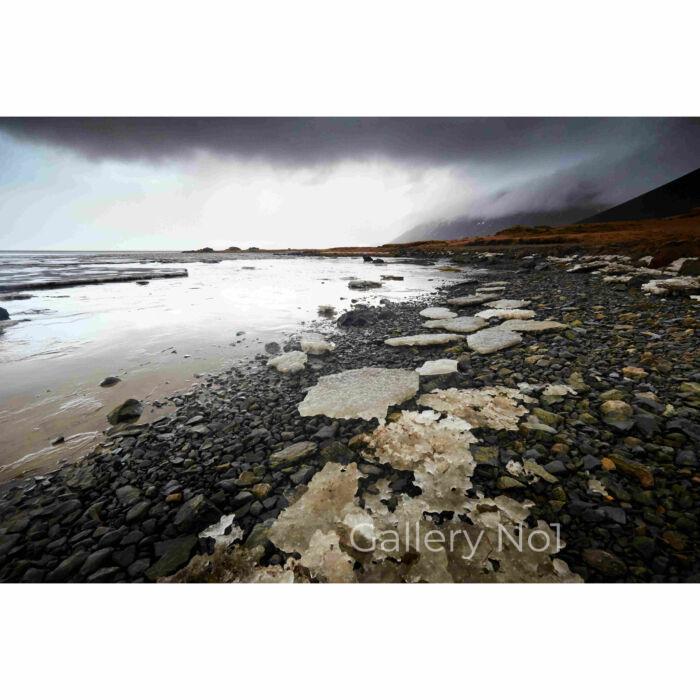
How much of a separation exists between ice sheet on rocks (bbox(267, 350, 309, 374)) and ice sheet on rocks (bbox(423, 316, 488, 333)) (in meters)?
2.08

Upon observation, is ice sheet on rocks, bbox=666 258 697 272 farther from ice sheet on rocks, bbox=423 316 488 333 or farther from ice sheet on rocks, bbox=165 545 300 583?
ice sheet on rocks, bbox=165 545 300 583

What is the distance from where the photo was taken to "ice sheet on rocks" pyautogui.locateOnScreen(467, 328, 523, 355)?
3.43 metres

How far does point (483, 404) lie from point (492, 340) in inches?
58.1

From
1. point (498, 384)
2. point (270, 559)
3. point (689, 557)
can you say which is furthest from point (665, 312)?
point (270, 559)

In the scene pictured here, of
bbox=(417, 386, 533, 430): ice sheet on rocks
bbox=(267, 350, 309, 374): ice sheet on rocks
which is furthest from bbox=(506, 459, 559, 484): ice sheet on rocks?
bbox=(267, 350, 309, 374): ice sheet on rocks

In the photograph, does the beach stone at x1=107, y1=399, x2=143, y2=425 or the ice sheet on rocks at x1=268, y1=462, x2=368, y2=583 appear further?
the beach stone at x1=107, y1=399, x2=143, y2=425

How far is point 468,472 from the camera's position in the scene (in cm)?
177

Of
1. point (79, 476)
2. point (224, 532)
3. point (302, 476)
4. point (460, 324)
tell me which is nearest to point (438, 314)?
point (460, 324)

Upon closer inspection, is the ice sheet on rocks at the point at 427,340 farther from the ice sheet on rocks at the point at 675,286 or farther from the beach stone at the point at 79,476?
the ice sheet on rocks at the point at 675,286

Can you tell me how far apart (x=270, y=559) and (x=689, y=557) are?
1777 millimetres

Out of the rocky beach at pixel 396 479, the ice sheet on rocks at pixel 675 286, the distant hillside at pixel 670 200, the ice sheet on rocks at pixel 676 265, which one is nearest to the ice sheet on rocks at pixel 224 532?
the rocky beach at pixel 396 479

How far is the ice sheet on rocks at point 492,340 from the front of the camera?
3.43 meters

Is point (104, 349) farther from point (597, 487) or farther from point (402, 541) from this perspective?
point (597, 487)

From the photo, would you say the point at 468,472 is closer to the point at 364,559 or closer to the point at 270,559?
the point at 364,559
